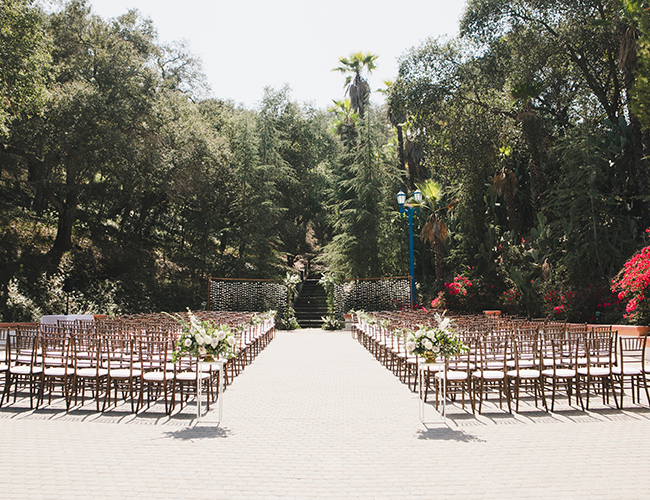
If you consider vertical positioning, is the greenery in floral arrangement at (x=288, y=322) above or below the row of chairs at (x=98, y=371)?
below

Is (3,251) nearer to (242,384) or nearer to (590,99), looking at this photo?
(242,384)

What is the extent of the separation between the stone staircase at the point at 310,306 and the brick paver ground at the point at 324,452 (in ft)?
70.3

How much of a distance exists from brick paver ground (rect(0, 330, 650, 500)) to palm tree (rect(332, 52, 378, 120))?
3258cm

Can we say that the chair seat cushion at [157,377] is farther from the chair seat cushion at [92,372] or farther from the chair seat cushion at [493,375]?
the chair seat cushion at [493,375]

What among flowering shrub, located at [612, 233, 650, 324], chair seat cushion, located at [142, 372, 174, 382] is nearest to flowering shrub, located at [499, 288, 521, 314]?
flowering shrub, located at [612, 233, 650, 324]

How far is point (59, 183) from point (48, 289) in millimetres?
4868

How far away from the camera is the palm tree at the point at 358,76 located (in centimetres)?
3841

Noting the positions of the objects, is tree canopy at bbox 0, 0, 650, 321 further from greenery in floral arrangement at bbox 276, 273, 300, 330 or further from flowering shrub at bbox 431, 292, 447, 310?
greenery in floral arrangement at bbox 276, 273, 300, 330

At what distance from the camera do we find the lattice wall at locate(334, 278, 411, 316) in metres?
26.8

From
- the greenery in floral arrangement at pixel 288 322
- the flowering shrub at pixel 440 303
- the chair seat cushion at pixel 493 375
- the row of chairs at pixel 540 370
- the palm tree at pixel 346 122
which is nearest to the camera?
the chair seat cushion at pixel 493 375

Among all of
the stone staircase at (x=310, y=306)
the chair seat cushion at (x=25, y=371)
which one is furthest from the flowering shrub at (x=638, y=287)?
the stone staircase at (x=310, y=306)

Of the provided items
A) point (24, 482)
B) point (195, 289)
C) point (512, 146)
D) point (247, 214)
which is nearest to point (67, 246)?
point (195, 289)

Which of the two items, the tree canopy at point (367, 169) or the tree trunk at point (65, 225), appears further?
the tree trunk at point (65, 225)

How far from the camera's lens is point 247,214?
32.9 meters
